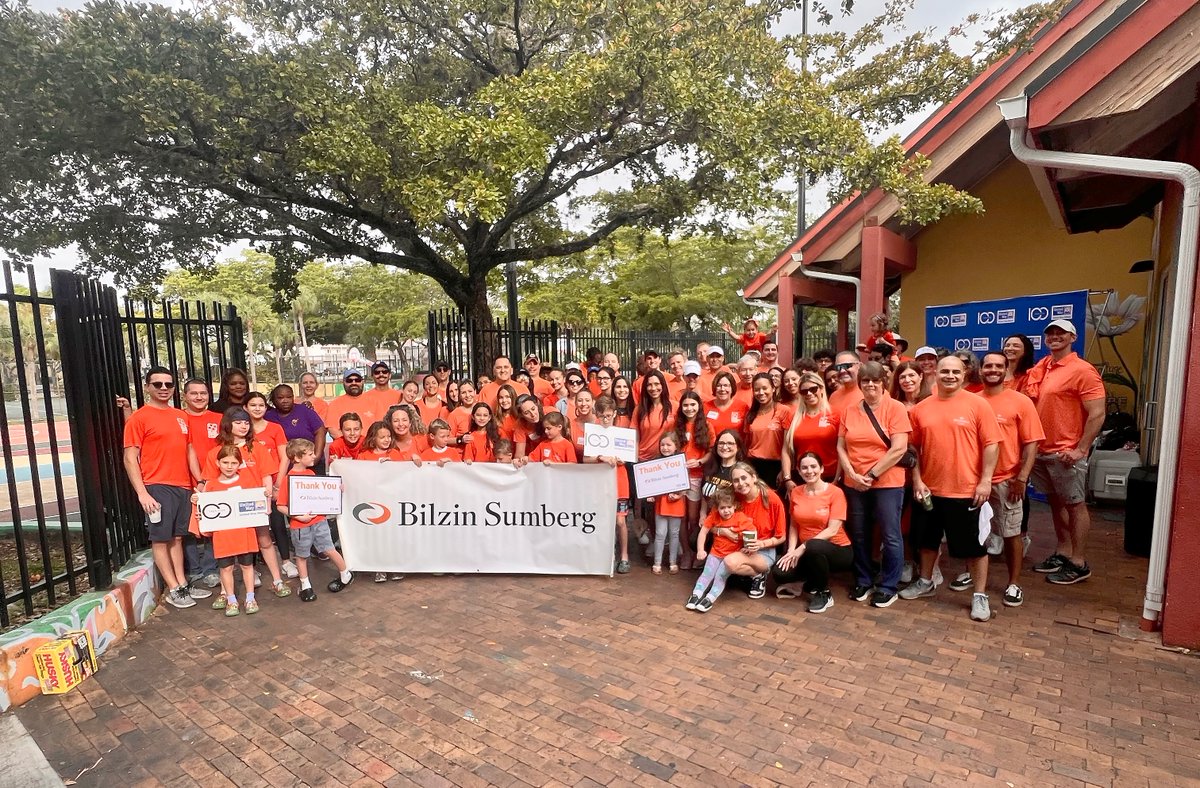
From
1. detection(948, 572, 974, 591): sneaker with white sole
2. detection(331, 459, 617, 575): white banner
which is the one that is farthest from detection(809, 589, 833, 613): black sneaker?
detection(331, 459, 617, 575): white banner

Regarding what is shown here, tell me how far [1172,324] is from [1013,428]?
1101 mm

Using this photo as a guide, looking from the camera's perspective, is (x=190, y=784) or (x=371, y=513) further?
(x=371, y=513)

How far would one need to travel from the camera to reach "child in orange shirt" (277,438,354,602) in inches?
204

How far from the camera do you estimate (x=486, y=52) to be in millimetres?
10391

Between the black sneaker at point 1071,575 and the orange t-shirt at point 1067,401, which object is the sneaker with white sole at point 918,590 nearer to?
the black sneaker at point 1071,575

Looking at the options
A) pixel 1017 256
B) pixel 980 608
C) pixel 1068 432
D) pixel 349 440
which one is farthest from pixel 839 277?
pixel 349 440

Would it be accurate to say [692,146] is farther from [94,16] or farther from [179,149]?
[94,16]

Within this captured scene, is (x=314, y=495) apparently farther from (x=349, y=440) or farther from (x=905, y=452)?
(x=905, y=452)

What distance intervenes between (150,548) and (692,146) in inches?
321

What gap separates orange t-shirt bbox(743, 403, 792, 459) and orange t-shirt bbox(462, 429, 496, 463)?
2.34 m

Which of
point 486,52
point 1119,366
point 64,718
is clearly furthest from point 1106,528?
point 486,52

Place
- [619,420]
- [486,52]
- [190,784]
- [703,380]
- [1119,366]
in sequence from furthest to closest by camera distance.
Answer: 1. [486,52]
2. [1119,366]
3. [703,380]
4. [619,420]
5. [190,784]

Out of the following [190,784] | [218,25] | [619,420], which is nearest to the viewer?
[190,784]

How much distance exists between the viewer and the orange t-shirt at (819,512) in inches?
188
